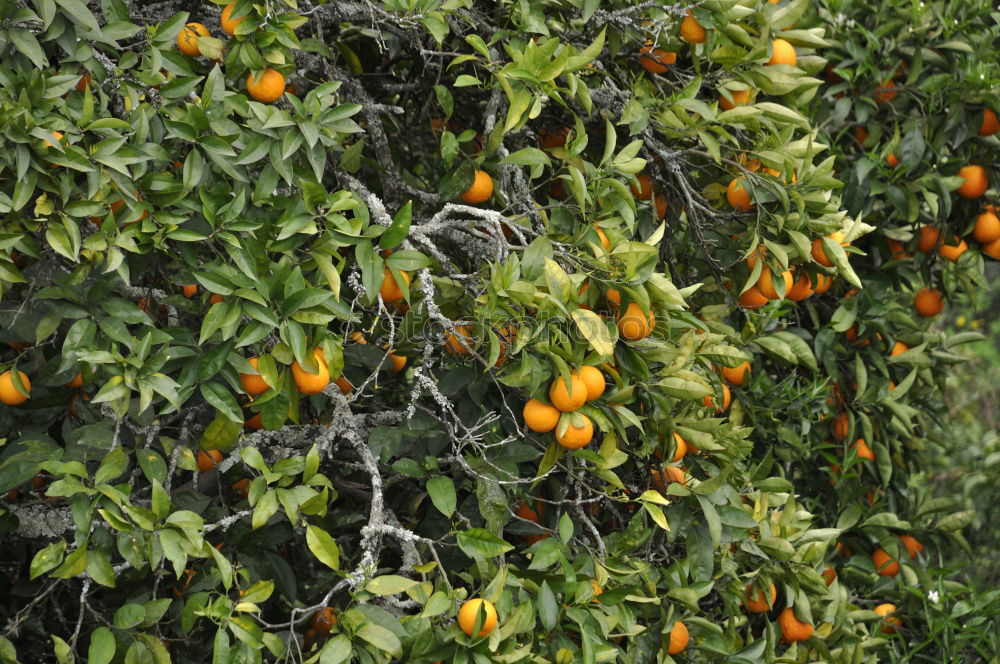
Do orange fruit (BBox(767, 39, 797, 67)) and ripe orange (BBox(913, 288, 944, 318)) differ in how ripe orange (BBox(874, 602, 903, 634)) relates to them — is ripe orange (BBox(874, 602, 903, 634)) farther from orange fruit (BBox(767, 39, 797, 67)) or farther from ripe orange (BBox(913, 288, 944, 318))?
orange fruit (BBox(767, 39, 797, 67))

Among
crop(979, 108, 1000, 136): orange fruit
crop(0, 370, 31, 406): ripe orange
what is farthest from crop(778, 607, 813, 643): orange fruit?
crop(0, 370, 31, 406): ripe orange

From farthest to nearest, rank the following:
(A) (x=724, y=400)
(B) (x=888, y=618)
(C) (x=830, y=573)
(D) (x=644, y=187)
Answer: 1. (B) (x=888, y=618)
2. (C) (x=830, y=573)
3. (D) (x=644, y=187)
4. (A) (x=724, y=400)

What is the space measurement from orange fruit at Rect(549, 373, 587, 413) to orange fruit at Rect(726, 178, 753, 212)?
71 centimetres

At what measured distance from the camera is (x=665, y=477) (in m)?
1.96

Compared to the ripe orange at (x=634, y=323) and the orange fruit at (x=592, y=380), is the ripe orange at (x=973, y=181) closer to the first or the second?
the ripe orange at (x=634, y=323)

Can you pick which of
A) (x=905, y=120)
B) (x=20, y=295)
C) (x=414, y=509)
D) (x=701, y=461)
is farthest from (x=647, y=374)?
(x=905, y=120)

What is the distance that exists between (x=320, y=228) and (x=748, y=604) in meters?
1.21

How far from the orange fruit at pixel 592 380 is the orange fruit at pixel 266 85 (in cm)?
74

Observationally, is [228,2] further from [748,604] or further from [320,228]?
[748,604]

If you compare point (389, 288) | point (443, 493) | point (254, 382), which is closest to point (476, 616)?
point (443, 493)

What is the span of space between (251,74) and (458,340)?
0.60 m

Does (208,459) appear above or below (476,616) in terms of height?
below

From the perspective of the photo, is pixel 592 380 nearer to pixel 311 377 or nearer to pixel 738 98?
pixel 311 377

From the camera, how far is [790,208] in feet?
6.79
